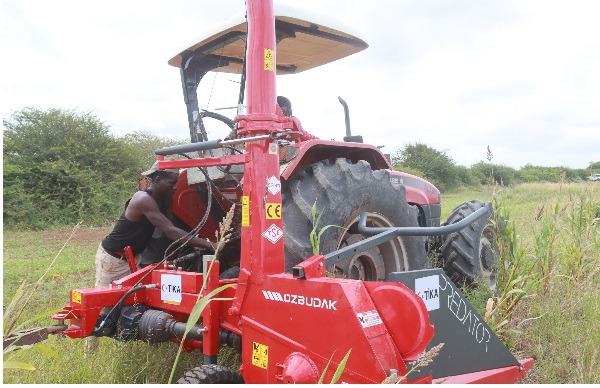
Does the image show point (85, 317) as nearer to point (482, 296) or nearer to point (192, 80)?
point (192, 80)

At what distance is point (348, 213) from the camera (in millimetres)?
2988

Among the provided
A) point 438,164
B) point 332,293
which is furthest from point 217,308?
point 438,164

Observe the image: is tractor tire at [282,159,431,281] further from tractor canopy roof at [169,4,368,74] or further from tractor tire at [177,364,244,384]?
tractor canopy roof at [169,4,368,74]

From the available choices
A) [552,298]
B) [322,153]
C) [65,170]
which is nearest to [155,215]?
[322,153]

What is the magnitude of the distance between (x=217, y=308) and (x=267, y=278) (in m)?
0.45

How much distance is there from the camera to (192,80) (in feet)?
13.8

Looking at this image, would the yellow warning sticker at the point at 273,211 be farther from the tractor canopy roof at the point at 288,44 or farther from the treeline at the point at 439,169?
the treeline at the point at 439,169

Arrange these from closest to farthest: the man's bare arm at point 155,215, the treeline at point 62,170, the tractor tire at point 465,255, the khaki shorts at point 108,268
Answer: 1. the man's bare arm at point 155,215
2. the tractor tire at point 465,255
3. the khaki shorts at point 108,268
4. the treeline at point 62,170

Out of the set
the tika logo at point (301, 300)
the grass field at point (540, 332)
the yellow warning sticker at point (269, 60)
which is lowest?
the grass field at point (540, 332)

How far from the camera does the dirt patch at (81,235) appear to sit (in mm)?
13469

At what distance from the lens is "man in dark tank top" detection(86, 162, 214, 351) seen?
3.78 m

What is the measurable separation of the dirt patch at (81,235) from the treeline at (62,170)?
111 centimetres

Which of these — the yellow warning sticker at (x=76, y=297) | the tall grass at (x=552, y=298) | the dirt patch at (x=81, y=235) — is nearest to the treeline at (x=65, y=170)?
the dirt patch at (x=81, y=235)

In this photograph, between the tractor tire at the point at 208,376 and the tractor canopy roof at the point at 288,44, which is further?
the tractor canopy roof at the point at 288,44
